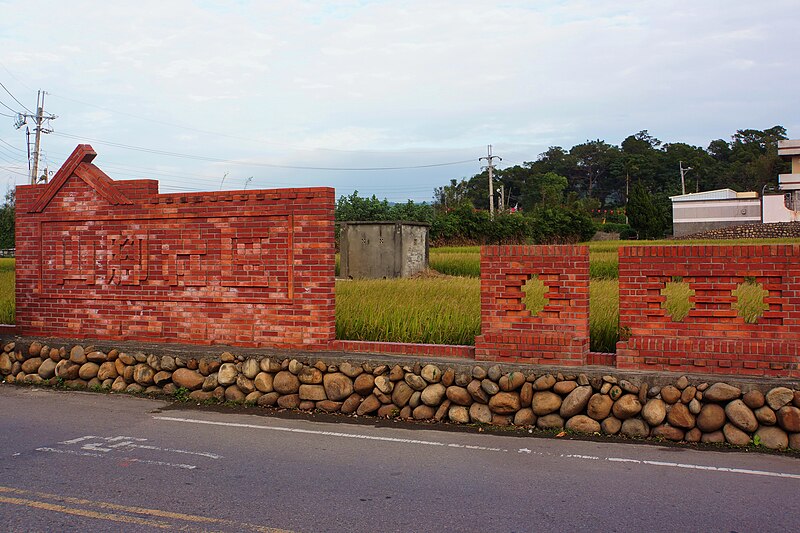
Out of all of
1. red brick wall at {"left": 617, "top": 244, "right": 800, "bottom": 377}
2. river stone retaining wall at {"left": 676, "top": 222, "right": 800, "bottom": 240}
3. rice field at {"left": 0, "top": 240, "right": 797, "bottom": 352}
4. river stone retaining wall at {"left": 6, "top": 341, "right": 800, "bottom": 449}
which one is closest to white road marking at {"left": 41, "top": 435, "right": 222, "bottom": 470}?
river stone retaining wall at {"left": 6, "top": 341, "right": 800, "bottom": 449}

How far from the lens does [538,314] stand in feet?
29.8

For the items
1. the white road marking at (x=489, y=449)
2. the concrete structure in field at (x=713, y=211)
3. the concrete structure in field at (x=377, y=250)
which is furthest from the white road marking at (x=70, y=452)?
the concrete structure in field at (x=713, y=211)

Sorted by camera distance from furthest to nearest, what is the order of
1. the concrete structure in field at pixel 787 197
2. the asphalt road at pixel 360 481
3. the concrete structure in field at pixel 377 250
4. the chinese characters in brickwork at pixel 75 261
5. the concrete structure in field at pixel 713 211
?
the concrete structure in field at pixel 713 211, the concrete structure in field at pixel 787 197, the concrete structure in field at pixel 377 250, the chinese characters in brickwork at pixel 75 261, the asphalt road at pixel 360 481

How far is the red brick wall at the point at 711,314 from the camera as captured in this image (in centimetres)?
798

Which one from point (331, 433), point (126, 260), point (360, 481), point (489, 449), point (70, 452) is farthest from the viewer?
point (126, 260)

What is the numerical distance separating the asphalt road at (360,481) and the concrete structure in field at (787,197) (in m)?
49.8

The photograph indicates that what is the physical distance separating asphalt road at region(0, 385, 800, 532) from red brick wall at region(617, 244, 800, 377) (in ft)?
4.03

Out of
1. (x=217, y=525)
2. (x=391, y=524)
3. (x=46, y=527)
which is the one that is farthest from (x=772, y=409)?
(x=46, y=527)

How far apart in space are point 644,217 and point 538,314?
176 feet

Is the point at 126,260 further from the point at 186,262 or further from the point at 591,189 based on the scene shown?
the point at 591,189

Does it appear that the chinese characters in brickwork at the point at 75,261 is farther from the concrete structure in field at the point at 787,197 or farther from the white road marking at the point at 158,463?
the concrete structure in field at the point at 787,197

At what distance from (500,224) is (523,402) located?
1392 inches

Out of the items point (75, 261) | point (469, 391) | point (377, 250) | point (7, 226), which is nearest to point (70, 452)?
point (469, 391)

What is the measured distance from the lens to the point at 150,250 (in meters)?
11.3
